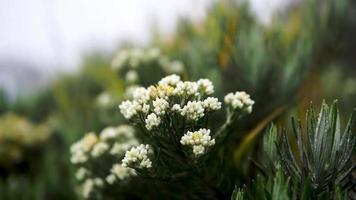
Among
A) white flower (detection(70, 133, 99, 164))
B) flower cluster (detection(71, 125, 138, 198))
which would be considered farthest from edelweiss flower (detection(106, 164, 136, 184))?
white flower (detection(70, 133, 99, 164))

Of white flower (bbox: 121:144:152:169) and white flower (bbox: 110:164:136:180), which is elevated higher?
white flower (bbox: 110:164:136:180)

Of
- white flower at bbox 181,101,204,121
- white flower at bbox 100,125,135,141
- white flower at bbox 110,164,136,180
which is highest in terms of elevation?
white flower at bbox 100,125,135,141

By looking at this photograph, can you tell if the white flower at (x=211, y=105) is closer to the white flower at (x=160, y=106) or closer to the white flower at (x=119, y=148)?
the white flower at (x=160, y=106)

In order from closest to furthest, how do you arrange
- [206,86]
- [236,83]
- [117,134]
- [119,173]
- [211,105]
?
[211,105] < [206,86] < [119,173] < [117,134] < [236,83]

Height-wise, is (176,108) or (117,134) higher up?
(117,134)

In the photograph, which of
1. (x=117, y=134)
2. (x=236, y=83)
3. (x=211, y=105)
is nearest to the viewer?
(x=211, y=105)

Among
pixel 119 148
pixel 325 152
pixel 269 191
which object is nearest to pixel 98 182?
pixel 119 148

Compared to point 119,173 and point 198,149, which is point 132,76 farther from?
point 198,149

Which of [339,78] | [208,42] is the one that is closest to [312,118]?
[208,42]

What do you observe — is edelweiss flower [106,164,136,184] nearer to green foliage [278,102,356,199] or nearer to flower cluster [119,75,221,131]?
flower cluster [119,75,221,131]
